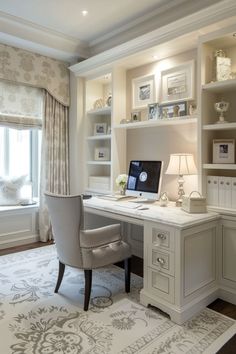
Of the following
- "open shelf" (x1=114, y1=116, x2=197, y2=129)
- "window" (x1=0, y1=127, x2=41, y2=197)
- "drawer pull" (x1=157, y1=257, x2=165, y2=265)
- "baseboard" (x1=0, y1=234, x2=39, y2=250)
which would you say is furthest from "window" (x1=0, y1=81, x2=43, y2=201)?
"drawer pull" (x1=157, y1=257, x2=165, y2=265)

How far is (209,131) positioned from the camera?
8.86ft

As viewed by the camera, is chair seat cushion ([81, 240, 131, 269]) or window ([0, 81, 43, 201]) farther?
window ([0, 81, 43, 201])

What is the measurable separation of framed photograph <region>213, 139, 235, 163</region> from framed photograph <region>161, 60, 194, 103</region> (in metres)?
0.66

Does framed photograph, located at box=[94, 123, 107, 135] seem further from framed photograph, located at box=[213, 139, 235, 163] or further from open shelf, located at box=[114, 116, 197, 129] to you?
framed photograph, located at box=[213, 139, 235, 163]

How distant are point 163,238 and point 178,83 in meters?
1.77

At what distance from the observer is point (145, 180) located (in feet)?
10.0

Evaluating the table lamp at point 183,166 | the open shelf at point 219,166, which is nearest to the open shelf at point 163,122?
the table lamp at point 183,166

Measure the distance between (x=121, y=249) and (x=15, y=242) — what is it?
2.09m

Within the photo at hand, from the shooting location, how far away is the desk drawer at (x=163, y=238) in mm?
2185

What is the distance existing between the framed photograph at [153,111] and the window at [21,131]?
1705 mm

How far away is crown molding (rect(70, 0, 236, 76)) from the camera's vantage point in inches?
93.3

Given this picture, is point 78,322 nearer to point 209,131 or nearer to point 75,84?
point 209,131

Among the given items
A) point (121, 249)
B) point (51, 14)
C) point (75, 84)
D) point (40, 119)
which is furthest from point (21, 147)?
point (121, 249)

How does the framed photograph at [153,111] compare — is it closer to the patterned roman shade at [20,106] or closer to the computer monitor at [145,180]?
the computer monitor at [145,180]
